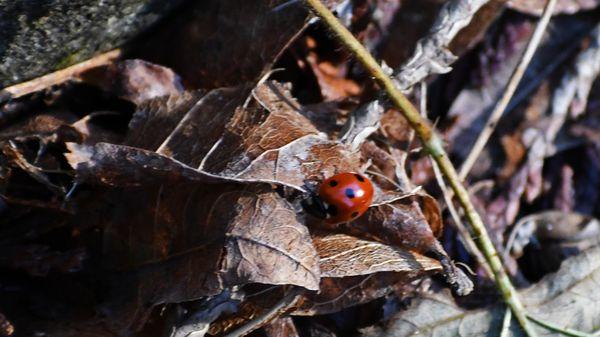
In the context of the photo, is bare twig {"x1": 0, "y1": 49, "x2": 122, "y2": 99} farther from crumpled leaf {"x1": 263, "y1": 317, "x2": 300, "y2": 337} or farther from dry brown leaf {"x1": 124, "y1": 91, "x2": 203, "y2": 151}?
crumpled leaf {"x1": 263, "y1": 317, "x2": 300, "y2": 337}

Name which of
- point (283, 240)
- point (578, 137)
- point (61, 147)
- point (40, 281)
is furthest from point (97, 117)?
point (578, 137)

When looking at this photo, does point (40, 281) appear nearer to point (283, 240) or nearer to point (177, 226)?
point (177, 226)

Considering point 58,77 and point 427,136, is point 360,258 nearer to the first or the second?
point 427,136

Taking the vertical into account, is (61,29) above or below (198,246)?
above

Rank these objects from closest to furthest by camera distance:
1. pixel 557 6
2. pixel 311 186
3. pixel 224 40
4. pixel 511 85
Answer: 1. pixel 311 186
2. pixel 224 40
3. pixel 511 85
4. pixel 557 6

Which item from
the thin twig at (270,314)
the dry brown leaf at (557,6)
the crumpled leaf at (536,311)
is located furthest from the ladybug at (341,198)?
the dry brown leaf at (557,6)

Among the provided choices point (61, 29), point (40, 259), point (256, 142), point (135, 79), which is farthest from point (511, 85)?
point (40, 259)

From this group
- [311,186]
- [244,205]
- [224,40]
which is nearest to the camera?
[244,205]
